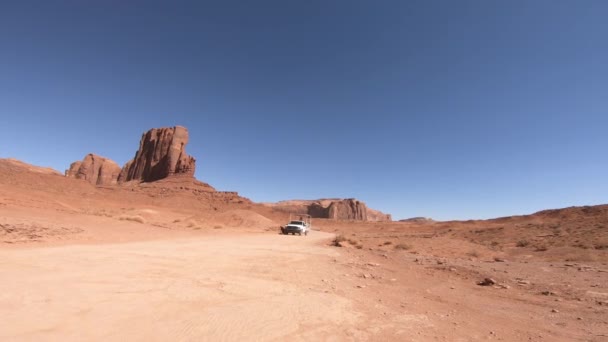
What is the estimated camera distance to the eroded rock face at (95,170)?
128m

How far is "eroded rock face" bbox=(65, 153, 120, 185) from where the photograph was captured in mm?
128375

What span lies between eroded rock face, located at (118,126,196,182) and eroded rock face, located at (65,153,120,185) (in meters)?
21.5

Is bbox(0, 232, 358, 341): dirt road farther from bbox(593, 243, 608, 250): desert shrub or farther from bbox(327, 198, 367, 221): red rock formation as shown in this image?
bbox(327, 198, 367, 221): red rock formation

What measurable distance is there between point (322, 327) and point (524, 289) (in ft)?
22.1

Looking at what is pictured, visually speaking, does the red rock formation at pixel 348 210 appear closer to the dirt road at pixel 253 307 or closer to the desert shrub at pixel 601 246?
the desert shrub at pixel 601 246

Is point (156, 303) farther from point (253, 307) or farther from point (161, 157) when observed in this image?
point (161, 157)

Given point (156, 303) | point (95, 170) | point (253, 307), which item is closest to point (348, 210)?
point (95, 170)

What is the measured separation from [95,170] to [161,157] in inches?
1948

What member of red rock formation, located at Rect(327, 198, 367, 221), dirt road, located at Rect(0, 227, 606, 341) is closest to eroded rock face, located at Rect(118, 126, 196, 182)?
red rock formation, located at Rect(327, 198, 367, 221)

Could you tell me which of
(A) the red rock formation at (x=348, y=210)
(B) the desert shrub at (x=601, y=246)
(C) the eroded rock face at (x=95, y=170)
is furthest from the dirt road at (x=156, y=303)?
(A) the red rock formation at (x=348, y=210)

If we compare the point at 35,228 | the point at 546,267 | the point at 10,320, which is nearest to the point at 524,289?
the point at 546,267

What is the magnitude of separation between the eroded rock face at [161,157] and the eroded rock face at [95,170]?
70.7 feet

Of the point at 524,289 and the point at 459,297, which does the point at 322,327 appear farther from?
the point at 524,289

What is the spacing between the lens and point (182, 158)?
98375 mm
